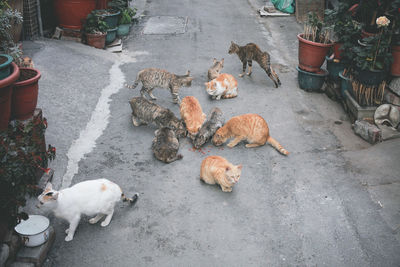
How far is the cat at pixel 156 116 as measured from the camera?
212 inches

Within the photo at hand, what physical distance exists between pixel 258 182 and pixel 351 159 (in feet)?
4.82

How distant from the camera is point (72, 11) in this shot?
28.2ft

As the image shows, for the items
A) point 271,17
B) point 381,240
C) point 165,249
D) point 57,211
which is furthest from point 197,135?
point 271,17

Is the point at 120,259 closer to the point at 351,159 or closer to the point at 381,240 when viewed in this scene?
the point at 381,240

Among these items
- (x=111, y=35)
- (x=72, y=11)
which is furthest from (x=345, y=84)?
(x=72, y=11)

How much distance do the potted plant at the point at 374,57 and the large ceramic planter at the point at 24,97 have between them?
4765mm

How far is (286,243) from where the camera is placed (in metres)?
3.71

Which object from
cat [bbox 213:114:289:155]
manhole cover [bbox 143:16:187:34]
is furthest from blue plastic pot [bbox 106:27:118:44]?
cat [bbox 213:114:289:155]

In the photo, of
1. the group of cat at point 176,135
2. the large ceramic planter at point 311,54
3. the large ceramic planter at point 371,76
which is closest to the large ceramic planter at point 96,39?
the group of cat at point 176,135

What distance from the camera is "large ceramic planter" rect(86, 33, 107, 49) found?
8.47 meters

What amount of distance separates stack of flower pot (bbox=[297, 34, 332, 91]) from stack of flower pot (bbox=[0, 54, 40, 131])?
4799 millimetres

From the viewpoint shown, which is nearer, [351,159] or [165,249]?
[165,249]

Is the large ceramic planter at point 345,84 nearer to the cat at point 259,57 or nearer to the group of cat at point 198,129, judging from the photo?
the cat at point 259,57

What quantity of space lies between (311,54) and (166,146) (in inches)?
Answer: 144
